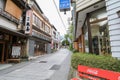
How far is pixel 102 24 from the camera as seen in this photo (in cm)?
625

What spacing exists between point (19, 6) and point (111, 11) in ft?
47.5

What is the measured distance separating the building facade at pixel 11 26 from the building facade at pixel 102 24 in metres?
8.29

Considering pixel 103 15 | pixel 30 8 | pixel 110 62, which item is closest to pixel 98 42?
pixel 103 15

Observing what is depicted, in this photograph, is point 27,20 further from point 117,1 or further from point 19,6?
point 117,1

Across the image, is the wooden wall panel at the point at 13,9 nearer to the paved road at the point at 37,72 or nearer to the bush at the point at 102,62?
the paved road at the point at 37,72

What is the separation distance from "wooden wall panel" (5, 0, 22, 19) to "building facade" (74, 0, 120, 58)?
31.0 ft

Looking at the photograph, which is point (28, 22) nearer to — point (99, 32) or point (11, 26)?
point (11, 26)

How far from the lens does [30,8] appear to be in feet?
64.3

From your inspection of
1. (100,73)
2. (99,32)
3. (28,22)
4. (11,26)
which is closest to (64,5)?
(99,32)

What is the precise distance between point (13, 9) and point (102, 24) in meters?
12.1

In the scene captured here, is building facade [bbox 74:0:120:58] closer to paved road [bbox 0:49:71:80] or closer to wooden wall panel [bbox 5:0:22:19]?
paved road [bbox 0:49:71:80]

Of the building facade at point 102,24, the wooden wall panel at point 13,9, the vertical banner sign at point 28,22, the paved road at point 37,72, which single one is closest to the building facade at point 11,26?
the wooden wall panel at point 13,9

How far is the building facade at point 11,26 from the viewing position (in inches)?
556

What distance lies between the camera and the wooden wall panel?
14.7 m
